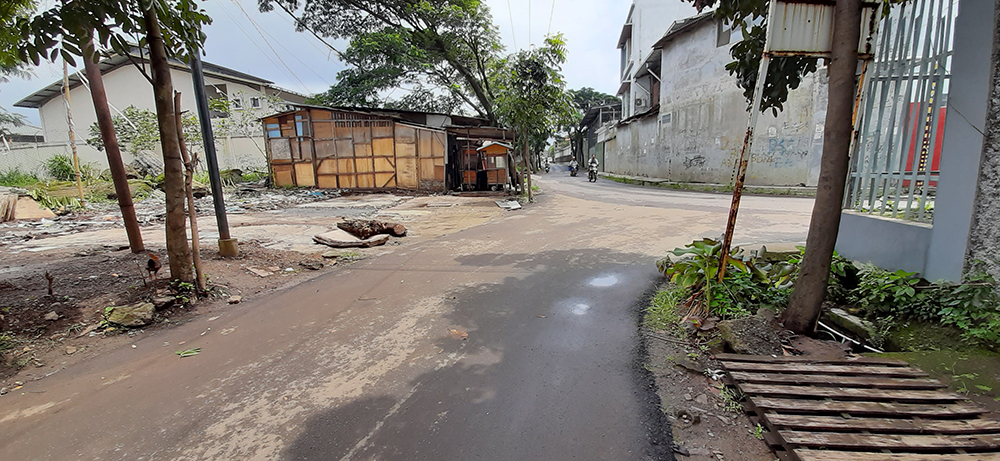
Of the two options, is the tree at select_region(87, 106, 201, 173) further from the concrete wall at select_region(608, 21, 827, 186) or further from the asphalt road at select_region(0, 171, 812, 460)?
the concrete wall at select_region(608, 21, 827, 186)

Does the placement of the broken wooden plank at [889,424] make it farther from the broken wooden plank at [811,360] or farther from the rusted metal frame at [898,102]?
the rusted metal frame at [898,102]

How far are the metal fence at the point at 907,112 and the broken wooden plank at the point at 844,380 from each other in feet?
6.52

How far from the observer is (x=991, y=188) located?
9.68ft

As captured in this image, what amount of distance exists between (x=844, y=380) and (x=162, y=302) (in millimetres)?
5785

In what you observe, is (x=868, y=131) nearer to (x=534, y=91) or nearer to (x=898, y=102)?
(x=898, y=102)

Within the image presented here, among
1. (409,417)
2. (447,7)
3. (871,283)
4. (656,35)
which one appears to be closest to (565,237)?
(871,283)

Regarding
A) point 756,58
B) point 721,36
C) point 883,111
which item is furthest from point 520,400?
point 721,36

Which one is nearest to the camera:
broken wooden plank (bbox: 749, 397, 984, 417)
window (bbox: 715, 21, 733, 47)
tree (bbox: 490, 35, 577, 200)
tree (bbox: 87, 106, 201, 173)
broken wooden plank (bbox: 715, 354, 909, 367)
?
broken wooden plank (bbox: 749, 397, 984, 417)

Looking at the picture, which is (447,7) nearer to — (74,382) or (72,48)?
(72,48)

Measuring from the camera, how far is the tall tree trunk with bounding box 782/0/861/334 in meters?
2.85

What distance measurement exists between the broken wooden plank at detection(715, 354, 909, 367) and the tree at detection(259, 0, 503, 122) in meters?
16.8

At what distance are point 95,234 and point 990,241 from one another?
13.2m

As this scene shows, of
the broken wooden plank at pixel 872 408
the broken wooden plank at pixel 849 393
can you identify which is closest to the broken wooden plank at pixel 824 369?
the broken wooden plank at pixel 849 393

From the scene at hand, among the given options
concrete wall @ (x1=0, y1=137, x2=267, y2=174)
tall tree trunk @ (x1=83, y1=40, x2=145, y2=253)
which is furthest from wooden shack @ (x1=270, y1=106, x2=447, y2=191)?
tall tree trunk @ (x1=83, y1=40, x2=145, y2=253)
